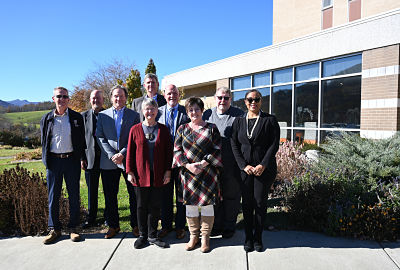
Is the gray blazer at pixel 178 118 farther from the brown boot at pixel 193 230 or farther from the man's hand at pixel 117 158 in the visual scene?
the brown boot at pixel 193 230

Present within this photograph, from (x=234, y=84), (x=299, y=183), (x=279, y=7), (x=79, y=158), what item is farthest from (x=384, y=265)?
(x=279, y=7)

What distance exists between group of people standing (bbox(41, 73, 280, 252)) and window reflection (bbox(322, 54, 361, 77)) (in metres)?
7.21

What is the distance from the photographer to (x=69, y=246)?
11.9 feet

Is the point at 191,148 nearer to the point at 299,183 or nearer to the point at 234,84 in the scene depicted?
the point at 299,183

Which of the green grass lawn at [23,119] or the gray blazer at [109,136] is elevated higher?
the green grass lawn at [23,119]

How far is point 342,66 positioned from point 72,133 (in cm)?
917

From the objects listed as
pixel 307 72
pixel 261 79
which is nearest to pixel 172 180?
pixel 307 72

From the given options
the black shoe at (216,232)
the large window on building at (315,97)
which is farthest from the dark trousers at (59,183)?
the large window on building at (315,97)

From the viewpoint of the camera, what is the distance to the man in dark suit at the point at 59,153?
150 inches

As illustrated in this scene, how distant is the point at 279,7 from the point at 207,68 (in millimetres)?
5687

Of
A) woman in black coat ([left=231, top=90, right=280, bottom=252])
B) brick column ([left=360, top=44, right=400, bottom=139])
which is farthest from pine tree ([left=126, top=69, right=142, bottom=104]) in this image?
woman in black coat ([left=231, top=90, right=280, bottom=252])

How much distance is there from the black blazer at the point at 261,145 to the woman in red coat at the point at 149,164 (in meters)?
0.98

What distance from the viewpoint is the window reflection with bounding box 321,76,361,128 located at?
9.03 meters

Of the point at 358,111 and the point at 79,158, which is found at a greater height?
the point at 358,111
